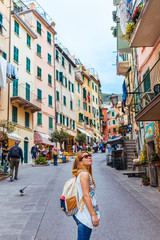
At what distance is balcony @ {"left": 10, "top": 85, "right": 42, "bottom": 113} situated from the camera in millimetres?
24556

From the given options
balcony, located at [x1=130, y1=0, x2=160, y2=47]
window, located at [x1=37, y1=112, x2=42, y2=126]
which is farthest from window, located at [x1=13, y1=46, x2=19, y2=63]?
balcony, located at [x1=130, y1=0, x2=160, y2=47]

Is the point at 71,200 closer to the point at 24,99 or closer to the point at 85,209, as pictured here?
the point at 85,209

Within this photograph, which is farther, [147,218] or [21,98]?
[21,98]

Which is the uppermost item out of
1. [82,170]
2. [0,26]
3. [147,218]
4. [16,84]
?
[0,26]

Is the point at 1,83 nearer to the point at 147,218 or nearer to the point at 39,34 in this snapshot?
the point at 147,218

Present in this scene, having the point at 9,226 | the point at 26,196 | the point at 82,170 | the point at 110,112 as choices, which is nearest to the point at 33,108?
the point at 26,196

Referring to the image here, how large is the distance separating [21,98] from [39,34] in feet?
42.0

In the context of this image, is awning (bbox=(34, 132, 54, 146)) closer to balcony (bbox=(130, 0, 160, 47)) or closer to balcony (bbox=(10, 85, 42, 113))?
balcony (bbox=(10, 85, 42, 113))

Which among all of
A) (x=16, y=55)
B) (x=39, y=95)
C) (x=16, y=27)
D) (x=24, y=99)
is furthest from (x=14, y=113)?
(x=16, y=27)

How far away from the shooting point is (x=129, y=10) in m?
13.7

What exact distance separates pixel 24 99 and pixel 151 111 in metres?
18.1

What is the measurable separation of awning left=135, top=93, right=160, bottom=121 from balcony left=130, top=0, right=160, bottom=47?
3.26 meters

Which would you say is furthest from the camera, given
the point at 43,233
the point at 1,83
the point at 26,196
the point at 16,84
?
the point at 16,84

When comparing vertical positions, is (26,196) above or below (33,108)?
below
